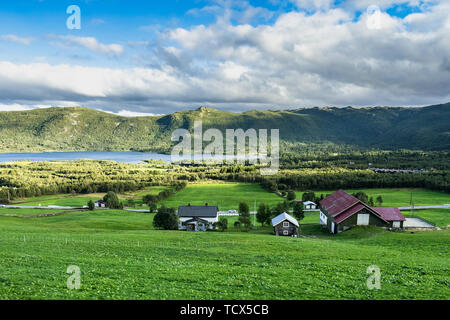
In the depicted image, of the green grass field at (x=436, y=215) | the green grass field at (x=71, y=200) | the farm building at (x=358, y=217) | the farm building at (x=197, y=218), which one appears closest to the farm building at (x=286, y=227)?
the farm building at (x=358, y=217)

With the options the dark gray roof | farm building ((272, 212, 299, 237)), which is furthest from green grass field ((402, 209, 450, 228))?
the dark gray roof

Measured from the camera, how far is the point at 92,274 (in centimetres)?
1872

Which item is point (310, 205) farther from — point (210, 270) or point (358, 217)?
point (210, 270)

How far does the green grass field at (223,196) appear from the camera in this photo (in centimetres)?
10144

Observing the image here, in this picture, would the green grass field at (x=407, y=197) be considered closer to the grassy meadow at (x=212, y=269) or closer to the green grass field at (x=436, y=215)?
the green grass field at (x=436, y=215)

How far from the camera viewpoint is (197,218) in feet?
224

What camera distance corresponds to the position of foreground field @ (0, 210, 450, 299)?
15.5 meters

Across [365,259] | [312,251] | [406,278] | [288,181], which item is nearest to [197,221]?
[312,251]

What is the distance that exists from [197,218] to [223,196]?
1862 inches

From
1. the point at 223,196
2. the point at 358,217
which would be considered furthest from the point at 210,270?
the point at 223,196

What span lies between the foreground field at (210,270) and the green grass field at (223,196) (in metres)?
63.8

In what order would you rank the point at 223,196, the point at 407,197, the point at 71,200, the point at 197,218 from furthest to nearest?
the point at 223,196 < the point at 71,200 < the point at 407,197 < the point at 197,218

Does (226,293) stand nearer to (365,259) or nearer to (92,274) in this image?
(92,274)

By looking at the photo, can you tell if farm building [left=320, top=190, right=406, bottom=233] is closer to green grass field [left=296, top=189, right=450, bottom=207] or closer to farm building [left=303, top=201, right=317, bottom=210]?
farm building [left=303, top=201, right=317, bottom=210]
